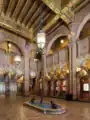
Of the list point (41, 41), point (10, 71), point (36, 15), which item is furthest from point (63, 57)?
point (41, 41)

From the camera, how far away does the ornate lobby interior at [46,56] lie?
1279 cm

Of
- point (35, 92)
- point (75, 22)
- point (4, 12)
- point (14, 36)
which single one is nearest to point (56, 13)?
point (75, 22)

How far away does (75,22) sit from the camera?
1527cm

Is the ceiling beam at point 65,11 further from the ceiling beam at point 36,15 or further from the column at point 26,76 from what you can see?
Answer: the column at point 26,76

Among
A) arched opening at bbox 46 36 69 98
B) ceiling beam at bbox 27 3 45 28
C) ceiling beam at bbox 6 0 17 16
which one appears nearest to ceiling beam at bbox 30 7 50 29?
ceiling beam at bbox 27 3 45 28

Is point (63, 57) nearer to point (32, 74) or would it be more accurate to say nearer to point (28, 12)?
point (28, 12)

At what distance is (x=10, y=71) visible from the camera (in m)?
20.3

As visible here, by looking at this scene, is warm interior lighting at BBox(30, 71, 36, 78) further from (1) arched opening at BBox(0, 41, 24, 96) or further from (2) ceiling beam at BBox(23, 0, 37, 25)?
(2) ceiling beam at BBox(23, 0, 37, 25)

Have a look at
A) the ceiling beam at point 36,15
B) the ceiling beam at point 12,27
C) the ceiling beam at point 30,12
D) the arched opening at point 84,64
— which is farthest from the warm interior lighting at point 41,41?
the ceiling beam at point 12,27

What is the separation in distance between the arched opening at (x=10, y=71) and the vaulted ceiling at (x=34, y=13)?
320cm

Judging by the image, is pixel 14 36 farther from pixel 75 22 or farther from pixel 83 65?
pixel 83 65

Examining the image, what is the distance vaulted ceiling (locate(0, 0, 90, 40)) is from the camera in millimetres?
14016

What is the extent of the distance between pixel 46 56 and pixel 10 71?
15.0 ft

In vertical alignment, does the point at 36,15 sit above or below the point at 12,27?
above
